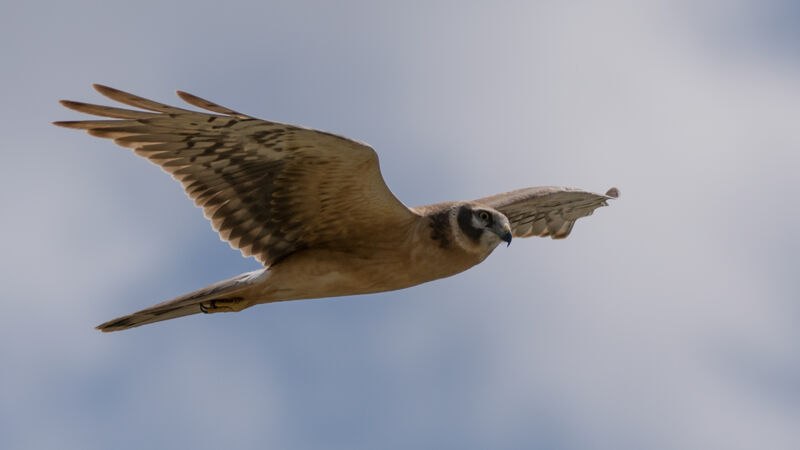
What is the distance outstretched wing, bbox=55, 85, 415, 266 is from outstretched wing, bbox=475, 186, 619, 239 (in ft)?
6.72

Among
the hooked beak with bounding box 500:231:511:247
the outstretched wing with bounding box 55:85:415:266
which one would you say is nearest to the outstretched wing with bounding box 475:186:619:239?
the hooked beak with bounding box 500:231:511:247

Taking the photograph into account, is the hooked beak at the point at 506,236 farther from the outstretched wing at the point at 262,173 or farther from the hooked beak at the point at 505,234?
the outstretched wing at the point at 262,173

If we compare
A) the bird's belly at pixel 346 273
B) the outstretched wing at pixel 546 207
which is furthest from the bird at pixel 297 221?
the outstretched wing at pixel 546 207

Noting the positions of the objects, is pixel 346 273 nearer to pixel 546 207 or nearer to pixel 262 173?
pixel 262 173

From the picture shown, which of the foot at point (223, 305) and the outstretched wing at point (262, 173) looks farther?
the foot at point (223, 305)

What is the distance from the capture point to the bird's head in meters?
7.82

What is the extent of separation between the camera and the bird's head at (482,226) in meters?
7.82

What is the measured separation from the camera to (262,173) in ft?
24.8

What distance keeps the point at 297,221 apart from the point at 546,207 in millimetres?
3221

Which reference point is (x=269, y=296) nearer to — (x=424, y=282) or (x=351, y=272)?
(x=351, y=272)

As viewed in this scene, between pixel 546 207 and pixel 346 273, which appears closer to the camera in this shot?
pixel 346 273

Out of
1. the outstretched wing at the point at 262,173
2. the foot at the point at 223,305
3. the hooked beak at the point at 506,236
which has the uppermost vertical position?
the outstretched wing at the point at 262,173

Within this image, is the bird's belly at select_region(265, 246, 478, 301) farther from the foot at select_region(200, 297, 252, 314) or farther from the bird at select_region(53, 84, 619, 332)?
the foot at select_region(200, 297, 252, 314)

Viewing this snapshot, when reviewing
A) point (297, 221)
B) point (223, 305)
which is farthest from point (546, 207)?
point (223, 305)
